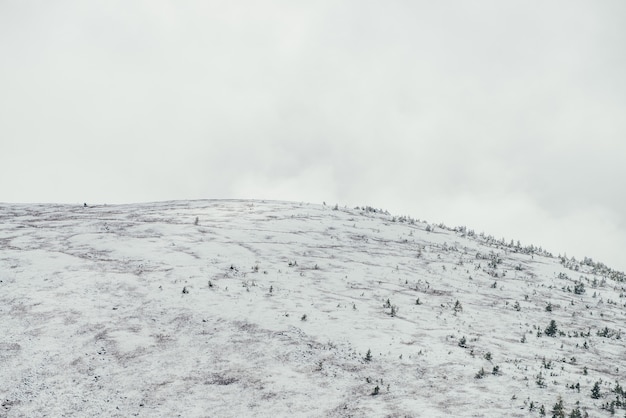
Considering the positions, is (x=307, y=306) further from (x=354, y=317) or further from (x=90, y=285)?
(x=90, y=285)

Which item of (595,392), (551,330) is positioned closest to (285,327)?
(595,392)

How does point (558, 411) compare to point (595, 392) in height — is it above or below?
below

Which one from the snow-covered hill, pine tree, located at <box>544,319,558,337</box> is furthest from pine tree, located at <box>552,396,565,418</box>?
pine tree, located at <box>544,319,558,337</box>

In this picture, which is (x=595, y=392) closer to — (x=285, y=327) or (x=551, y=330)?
(x=551, y=330)

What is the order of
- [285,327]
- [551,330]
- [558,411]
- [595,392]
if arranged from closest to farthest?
1. [558,411]
2. [595,392]
3. [285,327]
4. [551,330]

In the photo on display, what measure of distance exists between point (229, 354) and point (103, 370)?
2624mm

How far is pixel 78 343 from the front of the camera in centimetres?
1156

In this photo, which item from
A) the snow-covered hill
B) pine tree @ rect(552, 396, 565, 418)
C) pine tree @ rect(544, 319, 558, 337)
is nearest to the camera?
pine tree @ rect(552, 396, 565, 418)

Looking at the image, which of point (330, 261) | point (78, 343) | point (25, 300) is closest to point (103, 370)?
point (78, 343)

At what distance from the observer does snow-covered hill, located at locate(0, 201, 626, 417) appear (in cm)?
966

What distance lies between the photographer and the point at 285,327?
1277 centimetres

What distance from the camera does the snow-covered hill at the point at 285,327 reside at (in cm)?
966

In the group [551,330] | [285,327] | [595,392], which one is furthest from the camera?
[551,330]

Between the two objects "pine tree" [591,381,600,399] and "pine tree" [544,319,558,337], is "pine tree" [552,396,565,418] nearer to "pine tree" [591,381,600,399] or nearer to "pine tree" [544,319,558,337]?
"pine tree" [591,381,600,399]
